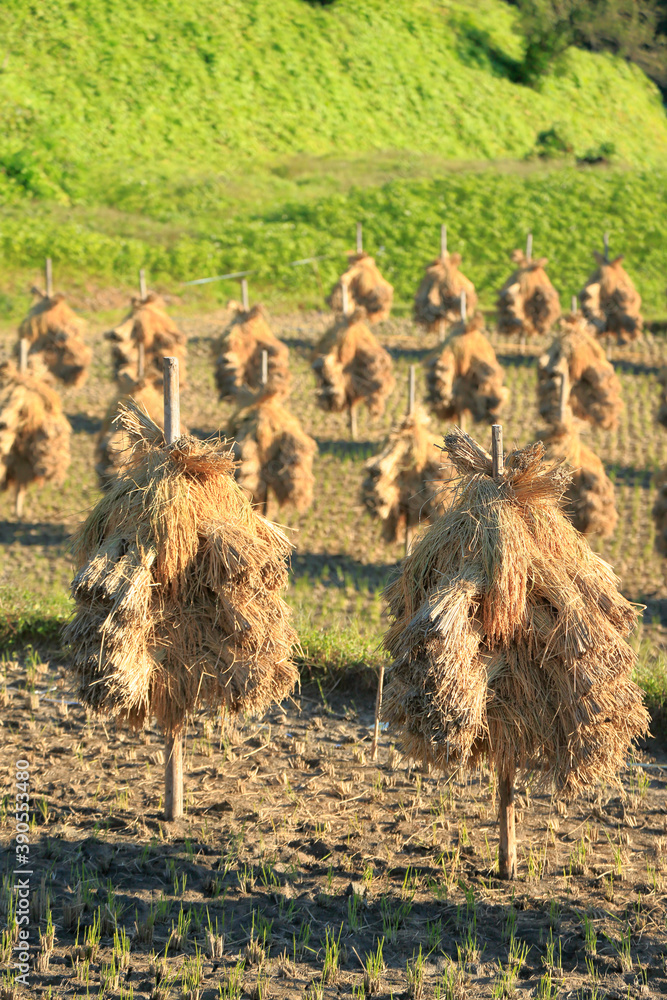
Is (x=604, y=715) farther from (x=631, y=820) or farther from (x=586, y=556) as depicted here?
(x=631, y=820)

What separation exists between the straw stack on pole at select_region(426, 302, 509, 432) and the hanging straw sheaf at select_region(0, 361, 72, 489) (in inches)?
258

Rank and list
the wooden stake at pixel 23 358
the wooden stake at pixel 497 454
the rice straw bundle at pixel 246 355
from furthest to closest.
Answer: the rice straw bundle at pixel 246 355
the wooden stake at pixel 23 358
the wooden stake at pixel 497 454

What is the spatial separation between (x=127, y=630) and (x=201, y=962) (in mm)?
2031

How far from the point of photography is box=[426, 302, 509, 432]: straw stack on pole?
1895 centimetres

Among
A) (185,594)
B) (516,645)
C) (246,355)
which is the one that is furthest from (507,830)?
(246,355)

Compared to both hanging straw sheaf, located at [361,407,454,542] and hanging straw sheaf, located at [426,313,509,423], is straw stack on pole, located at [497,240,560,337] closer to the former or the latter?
hanging straw sheaf, located at [426,313,509,423]

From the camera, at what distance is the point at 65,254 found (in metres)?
30.8

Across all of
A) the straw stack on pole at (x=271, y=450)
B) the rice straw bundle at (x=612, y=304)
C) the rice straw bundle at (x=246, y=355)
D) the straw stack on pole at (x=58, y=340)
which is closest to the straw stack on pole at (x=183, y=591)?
the straw stack on pole at (x=271, y=450)

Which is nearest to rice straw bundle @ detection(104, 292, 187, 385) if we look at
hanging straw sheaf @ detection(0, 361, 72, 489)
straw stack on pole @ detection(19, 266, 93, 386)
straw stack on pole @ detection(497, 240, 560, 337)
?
straw stack on pole @ detection(19, 266, 93, 386)

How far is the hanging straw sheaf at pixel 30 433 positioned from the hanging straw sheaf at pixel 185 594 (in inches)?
370

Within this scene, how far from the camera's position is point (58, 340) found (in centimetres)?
2081

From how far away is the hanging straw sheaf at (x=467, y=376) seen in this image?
1895cm

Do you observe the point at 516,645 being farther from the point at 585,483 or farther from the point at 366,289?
the point at 366,289

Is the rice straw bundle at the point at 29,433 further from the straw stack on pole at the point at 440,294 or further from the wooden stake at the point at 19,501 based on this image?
the straw stack on pole at the point at 440,294
